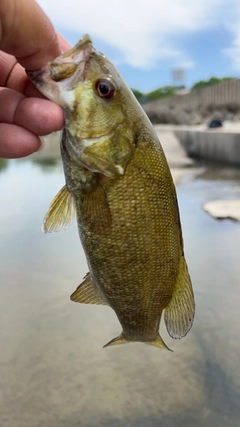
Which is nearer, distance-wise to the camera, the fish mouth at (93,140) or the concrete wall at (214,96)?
the fish mouth at (93,140)

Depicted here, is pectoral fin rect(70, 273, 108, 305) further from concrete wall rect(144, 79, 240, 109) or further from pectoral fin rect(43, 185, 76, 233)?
concrete wall rect(144, 79, 240, 109)

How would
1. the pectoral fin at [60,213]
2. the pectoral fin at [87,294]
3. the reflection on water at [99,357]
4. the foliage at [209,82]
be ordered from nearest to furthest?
the pectoral fin at [60,213] → the pectoral fin at [87,294] → the reflection on water at [99,357] → the foliage at [209,82]

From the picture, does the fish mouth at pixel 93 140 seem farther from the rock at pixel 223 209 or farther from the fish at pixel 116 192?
the rock at pixel 223 209

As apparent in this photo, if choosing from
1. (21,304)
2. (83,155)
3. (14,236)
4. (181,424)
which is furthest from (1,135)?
(14,236)

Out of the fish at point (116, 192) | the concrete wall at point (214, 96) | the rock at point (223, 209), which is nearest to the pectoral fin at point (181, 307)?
the fish at point (116, 192)

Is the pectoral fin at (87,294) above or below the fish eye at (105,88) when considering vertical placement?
below

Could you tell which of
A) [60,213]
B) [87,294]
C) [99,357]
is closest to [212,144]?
[99,357]

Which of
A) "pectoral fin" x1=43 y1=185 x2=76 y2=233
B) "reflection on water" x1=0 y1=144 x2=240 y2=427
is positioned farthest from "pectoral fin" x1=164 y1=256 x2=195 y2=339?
"reflection on water" x1=0 y1=144 x2=240 y2=427
